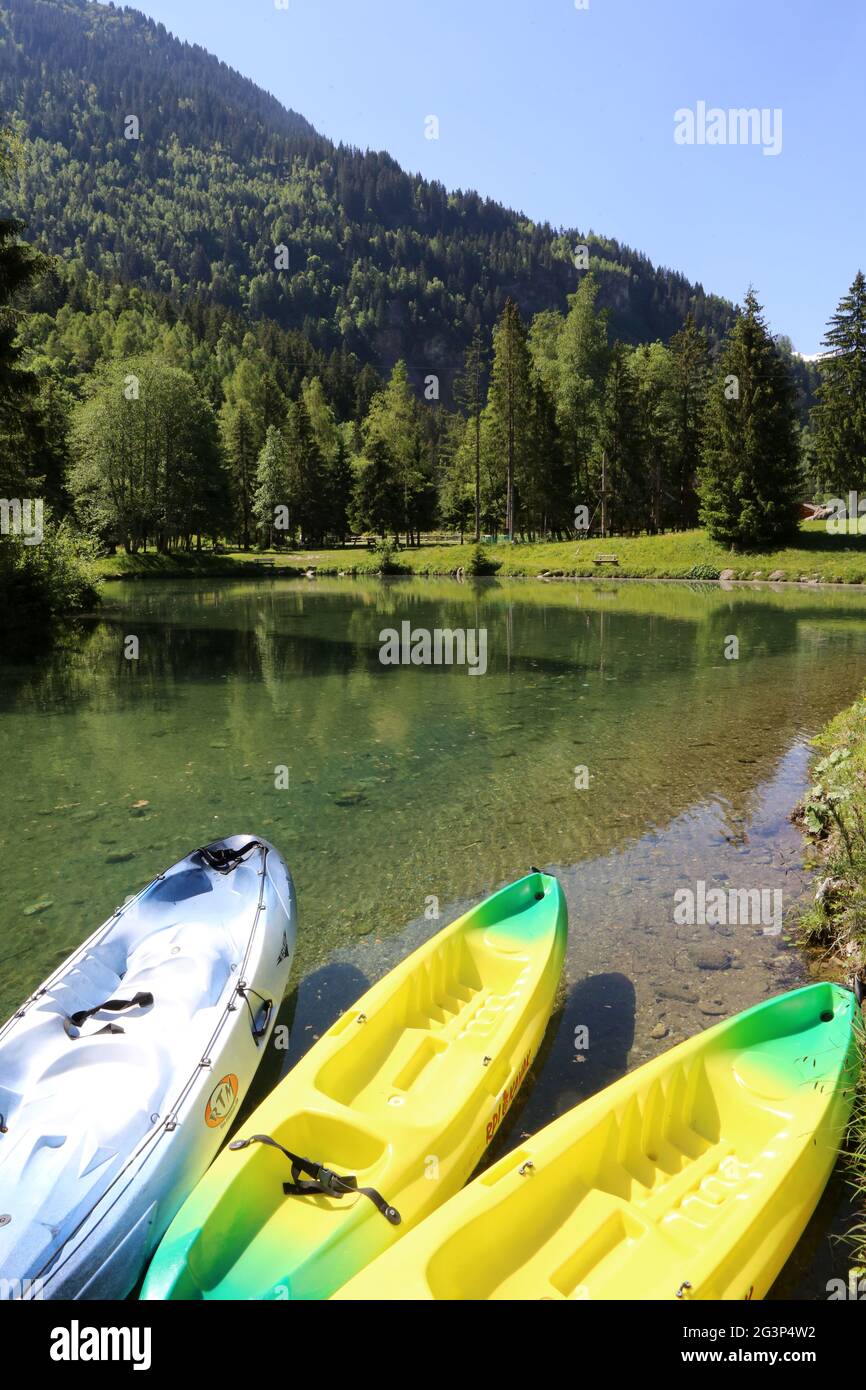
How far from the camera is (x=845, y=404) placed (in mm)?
53000

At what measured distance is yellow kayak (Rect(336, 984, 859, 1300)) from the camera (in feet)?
11.7

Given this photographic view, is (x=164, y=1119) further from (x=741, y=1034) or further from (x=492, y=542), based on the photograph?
(x=492, y=542)

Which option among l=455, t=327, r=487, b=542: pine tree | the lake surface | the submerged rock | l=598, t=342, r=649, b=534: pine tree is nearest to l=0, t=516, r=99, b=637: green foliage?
the lake surface

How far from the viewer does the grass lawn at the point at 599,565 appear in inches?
1869

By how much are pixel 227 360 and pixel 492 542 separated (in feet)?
250

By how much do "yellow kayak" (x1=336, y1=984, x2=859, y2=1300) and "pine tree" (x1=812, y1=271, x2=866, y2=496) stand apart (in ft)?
183

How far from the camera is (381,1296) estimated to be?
3.22m

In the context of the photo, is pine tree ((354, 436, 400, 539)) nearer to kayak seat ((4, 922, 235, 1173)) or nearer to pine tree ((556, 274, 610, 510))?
pine tree ((556, 274, 610, 510))

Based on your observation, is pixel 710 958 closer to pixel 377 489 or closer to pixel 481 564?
pixel 481 564

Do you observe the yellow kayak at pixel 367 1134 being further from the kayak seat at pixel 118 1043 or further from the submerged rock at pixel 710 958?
the submerged rock at pixel 710 958

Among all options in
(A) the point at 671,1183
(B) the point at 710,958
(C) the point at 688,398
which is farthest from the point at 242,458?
(A) the point at 671,1183

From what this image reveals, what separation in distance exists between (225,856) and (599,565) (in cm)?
5139
